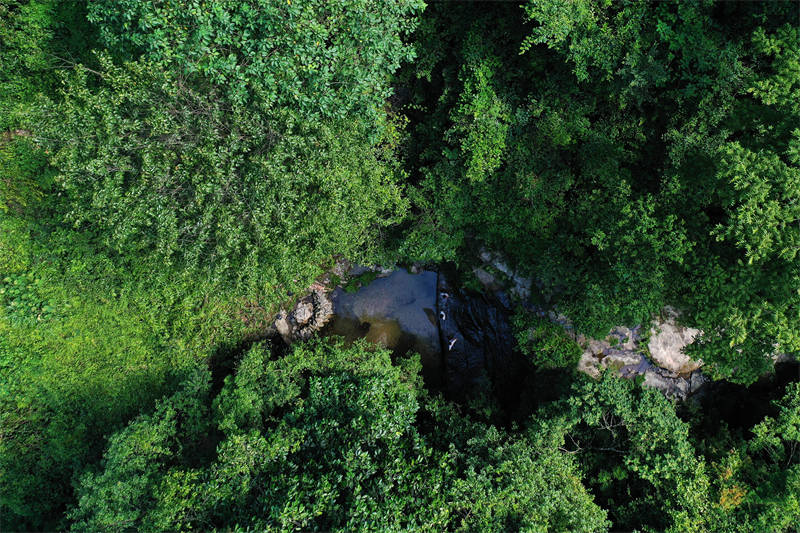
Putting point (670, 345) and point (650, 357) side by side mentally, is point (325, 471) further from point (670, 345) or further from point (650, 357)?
point (670, 345)

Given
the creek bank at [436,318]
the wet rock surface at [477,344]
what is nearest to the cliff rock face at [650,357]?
the creek bank at [436,318]

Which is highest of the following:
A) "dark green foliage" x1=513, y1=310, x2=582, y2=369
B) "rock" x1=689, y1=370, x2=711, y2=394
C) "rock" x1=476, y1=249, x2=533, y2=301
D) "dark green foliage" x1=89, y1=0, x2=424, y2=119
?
"dark green foliage" x1=89, y1=0, x2=424, y2=119

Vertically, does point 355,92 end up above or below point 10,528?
above

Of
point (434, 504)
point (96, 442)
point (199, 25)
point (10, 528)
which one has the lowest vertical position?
point (10, 528)

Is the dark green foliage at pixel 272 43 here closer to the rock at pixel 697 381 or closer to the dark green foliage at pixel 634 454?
the dark green foliage at pixel 634 454

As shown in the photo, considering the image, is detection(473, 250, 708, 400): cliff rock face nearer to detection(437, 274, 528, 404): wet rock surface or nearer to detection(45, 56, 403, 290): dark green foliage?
detection(437, 274, 528, 404): wet rock surface

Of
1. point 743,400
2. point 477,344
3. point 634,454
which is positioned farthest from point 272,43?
point 743,400

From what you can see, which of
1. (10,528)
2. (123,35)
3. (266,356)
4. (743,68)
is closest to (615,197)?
(743,68)

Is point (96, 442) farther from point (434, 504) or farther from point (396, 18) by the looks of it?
point (396, 18)

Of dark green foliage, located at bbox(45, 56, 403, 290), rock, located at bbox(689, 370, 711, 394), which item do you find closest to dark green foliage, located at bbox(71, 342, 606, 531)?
dark green foliage, located at bbox(45, 56, 403, 290)
